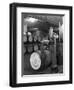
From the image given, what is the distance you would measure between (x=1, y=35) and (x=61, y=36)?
39 centimetres

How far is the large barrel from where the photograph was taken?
5.32 feet

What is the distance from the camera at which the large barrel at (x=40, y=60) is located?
162cm

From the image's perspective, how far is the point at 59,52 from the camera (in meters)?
1.68

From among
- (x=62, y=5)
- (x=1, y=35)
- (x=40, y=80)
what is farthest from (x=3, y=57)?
(x=62, y=5)

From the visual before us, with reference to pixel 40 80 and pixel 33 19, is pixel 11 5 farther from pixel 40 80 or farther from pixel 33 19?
pixel 40 80

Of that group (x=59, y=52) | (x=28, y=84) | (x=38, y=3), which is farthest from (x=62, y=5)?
(x=28, y=84)

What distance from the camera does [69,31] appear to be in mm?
1691

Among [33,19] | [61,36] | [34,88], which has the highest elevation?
[33,19]

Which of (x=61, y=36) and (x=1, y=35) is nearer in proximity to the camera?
(x=1, y=35)

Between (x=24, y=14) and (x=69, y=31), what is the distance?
32cm

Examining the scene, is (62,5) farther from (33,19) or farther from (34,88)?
(34,88)

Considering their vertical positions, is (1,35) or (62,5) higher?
(62,5)

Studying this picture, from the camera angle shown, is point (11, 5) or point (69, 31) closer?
point (11, 5)

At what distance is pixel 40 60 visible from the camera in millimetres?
1635
